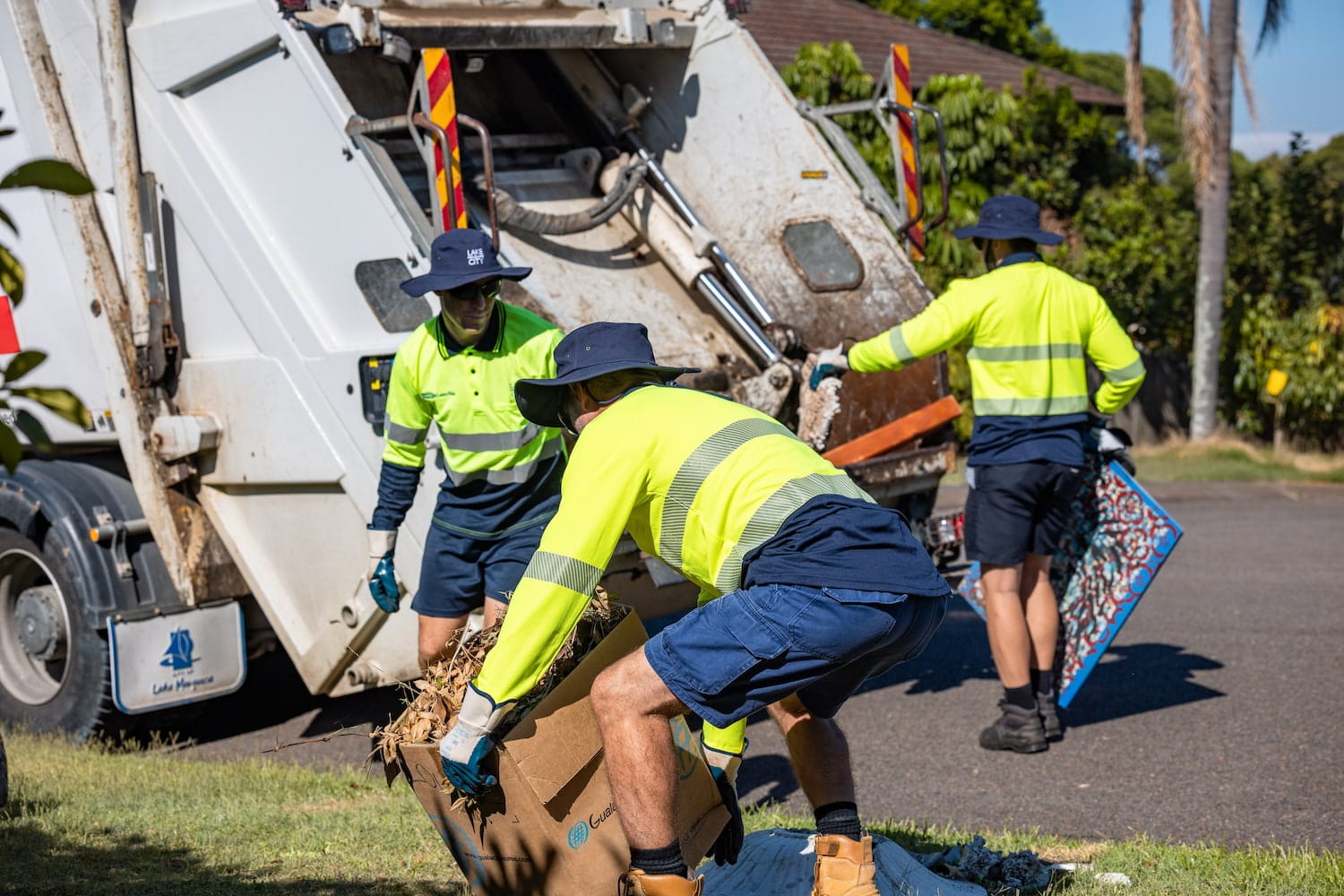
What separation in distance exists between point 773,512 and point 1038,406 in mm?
2327

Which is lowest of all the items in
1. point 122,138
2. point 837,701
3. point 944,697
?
point 944,697

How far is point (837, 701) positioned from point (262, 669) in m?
3.61

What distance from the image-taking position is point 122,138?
5090mm

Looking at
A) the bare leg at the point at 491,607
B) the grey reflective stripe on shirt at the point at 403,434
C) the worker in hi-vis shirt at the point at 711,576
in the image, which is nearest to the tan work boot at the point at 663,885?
the worker in hi-vis shirt at the point at 711,576

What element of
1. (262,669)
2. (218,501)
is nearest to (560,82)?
(218,501)

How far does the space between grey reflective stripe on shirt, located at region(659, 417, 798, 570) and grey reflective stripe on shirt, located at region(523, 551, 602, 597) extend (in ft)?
0.74

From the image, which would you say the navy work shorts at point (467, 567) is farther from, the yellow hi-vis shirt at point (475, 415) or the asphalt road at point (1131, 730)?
the asphalt road at point (1131, 730)

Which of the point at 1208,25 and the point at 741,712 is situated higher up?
the point at 1208,25

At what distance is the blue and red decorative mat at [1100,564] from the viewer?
5168 mm

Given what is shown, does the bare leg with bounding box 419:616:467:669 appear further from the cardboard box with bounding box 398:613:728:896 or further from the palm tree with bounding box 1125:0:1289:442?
the palm tree with bounding box 1125:0:1289:442

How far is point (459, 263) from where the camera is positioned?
167 inches

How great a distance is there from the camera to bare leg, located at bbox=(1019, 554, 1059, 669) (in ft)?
16.8

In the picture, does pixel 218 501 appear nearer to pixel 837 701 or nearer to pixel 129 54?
pixel 129 54

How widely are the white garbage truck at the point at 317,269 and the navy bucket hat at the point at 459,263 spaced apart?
0.91 feet
